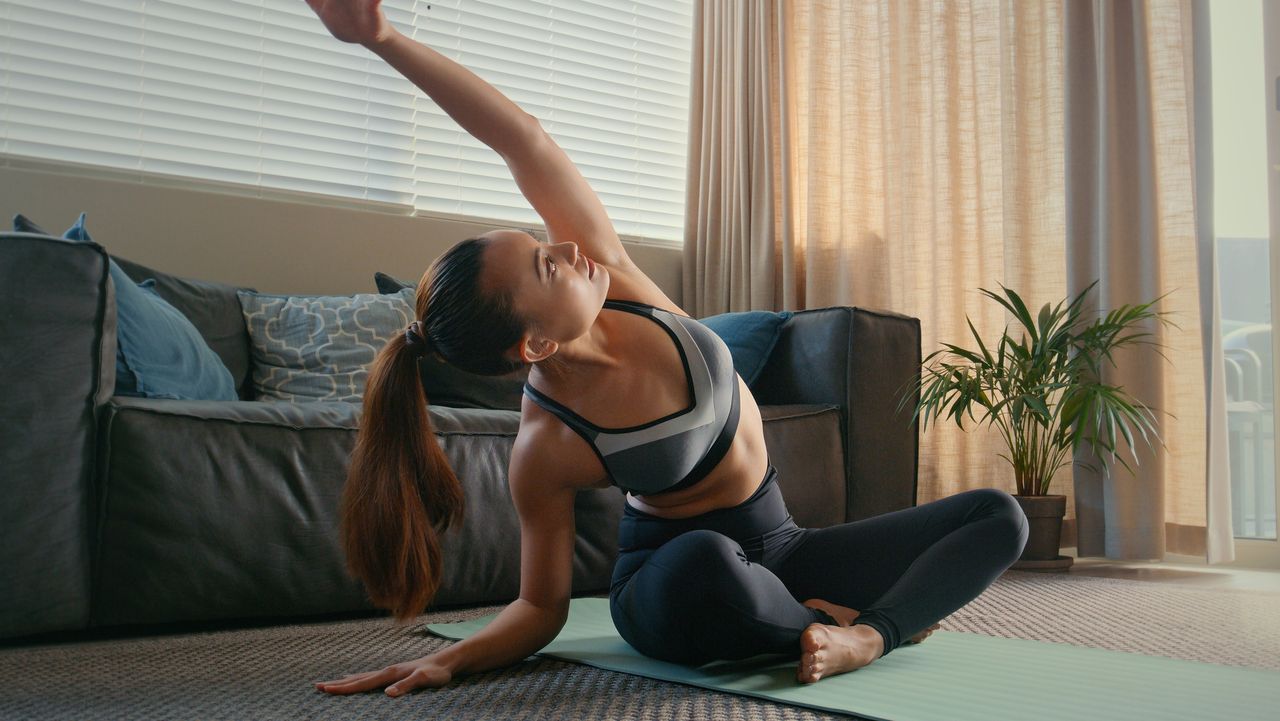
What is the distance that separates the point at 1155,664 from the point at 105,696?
1464 millimetres

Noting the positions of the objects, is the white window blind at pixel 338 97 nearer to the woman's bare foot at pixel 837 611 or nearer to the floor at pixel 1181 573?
the floor at pixel 1181 573

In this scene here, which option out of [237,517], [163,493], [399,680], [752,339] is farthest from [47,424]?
[752,339]

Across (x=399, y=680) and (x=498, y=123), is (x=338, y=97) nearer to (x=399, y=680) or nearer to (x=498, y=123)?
(x=498, y=123)

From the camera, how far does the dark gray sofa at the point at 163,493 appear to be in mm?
1683

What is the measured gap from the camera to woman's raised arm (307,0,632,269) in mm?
1183

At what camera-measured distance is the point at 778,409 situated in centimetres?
265

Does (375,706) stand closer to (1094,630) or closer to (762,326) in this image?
(1094,630)

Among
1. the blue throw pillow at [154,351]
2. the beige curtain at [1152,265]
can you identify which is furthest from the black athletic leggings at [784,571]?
the beige curtain at [1152,265]

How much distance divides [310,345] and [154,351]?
0.63 meters

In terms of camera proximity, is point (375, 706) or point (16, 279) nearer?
point (375, 706)

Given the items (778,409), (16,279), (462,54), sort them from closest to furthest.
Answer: (16,279), (778,409), (462,54)

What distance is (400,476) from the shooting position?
4.57ft

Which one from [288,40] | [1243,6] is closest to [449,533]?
[288,40]

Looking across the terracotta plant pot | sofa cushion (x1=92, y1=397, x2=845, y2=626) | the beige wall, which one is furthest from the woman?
the beige wall
